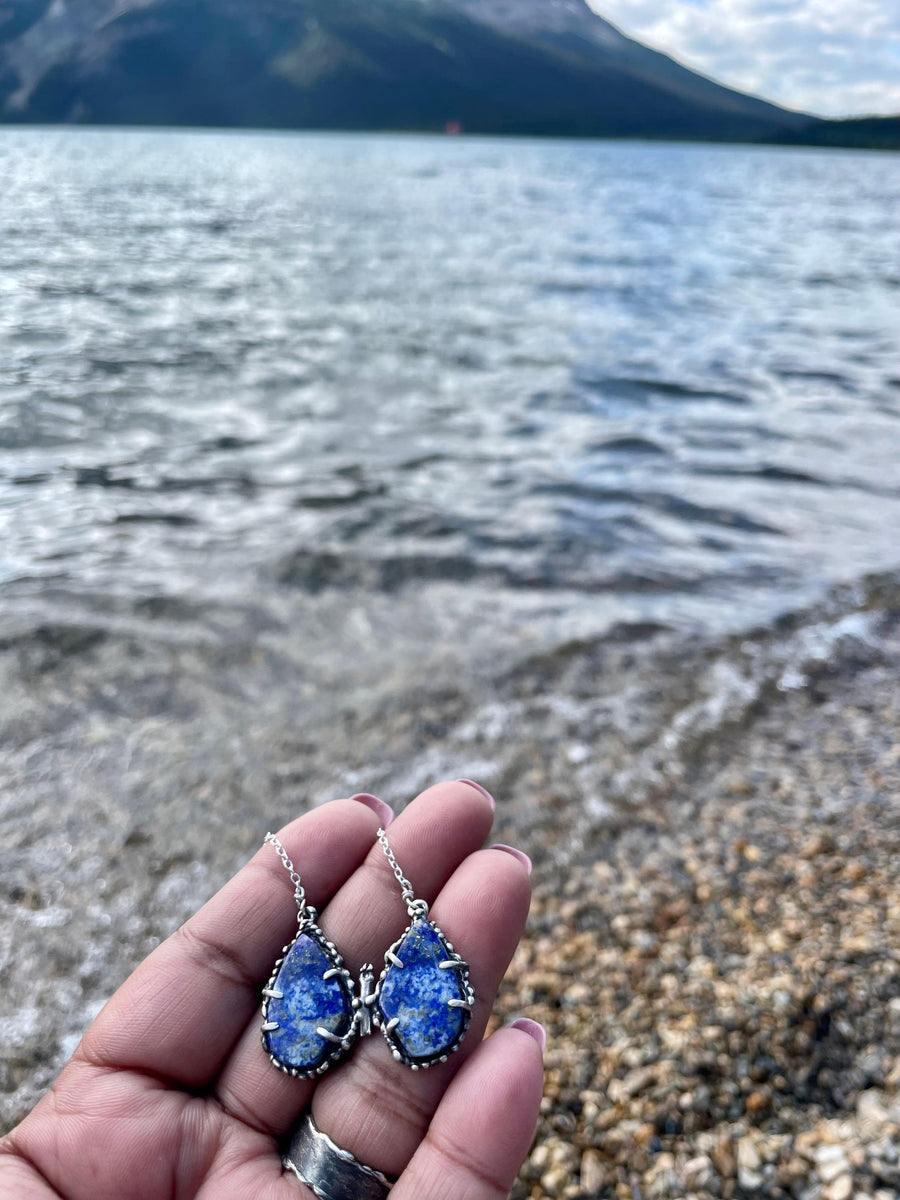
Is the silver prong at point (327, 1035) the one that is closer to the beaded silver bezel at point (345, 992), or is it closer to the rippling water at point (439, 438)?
the beaded silver bezel at point (345, 992)

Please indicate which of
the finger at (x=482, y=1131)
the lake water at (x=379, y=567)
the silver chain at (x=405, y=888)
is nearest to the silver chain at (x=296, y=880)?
the silver chain at (x=405, y=888)

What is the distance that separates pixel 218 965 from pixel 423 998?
0.62 metres

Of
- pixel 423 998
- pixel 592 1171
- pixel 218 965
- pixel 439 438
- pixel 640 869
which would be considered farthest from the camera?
pixel 439 438

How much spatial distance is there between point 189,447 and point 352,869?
309 inches

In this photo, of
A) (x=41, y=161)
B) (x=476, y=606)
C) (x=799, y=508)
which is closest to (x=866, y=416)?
(x=799, y=508)

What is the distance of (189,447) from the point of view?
31.0 feet

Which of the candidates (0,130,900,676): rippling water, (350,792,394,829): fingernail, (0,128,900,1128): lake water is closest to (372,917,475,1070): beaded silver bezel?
(350,792,394,829): fingernail

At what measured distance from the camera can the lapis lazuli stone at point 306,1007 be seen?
86.7 inches

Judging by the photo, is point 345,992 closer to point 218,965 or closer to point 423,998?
point 423,998

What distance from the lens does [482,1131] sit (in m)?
1.89

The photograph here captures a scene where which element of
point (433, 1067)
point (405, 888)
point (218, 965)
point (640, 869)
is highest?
point (405, 888)

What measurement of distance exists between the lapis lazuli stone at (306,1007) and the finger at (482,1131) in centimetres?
40

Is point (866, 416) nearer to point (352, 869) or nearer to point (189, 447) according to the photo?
point (189, 447)

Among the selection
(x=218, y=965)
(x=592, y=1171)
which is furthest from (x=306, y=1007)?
(x=592, y=1171)
